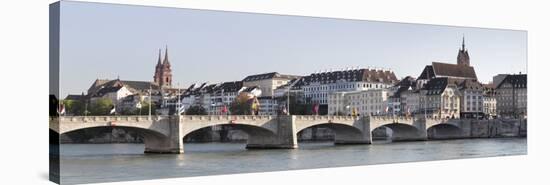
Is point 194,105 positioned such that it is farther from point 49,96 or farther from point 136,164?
point 49,96

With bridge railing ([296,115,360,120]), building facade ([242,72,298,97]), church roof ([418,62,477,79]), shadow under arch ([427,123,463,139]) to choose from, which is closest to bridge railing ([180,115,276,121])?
bridge railing ([296,115,360,120])

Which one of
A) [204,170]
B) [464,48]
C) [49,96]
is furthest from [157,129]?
[464,48]

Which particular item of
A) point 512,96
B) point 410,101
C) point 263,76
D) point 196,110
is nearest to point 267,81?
point 263,76

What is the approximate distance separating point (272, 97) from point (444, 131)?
477cm

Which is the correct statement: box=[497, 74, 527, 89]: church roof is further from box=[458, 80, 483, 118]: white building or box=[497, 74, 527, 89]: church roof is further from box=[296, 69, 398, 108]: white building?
box=[296, 69, 398, 108]: white building

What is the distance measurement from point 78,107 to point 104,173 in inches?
52.7

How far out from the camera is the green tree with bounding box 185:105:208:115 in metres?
19.4

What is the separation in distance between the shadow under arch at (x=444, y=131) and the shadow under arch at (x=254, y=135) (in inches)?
136

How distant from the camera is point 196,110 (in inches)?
769

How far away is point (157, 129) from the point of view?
67.1ft

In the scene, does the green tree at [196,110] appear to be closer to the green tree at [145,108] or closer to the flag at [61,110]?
the green tree at [145,108]

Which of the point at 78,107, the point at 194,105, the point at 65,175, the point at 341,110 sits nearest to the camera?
the point at 65,175

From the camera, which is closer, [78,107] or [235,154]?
[78,107]

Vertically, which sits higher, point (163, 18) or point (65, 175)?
point (163, 18)
